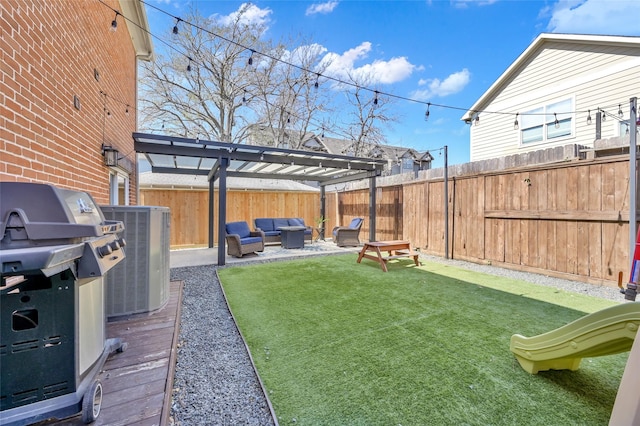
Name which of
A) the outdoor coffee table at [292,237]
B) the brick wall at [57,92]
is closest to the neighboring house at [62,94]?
the brick wall at [57,92]

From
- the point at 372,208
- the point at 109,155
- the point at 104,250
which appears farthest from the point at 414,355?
the point at 372,208

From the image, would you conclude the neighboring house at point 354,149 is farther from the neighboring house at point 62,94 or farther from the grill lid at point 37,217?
the grill lid at point 37,217

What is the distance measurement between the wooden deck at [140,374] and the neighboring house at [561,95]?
340 inches

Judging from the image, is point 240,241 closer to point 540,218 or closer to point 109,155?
point 109,155

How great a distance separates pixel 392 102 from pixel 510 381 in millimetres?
15132

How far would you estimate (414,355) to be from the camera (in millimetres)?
2422

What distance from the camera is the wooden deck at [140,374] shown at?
4.94ft

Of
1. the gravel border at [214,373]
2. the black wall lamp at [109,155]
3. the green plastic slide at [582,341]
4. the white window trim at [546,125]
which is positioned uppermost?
the white window trim at [546,125]

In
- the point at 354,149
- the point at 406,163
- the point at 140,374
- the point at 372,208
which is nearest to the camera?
the point at 140,374

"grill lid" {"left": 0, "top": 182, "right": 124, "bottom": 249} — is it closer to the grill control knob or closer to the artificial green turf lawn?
the grill control knob

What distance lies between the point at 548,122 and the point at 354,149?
377 inches

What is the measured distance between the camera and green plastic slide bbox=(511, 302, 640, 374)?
1560mm

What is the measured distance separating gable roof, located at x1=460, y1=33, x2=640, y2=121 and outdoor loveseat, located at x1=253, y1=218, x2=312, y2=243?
6.55 meters

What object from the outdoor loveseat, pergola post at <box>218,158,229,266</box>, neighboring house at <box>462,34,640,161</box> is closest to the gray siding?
neighboring house at <box>462,34,640,161</box>
